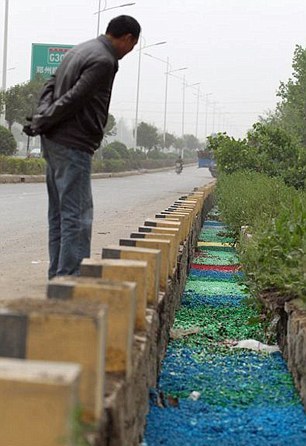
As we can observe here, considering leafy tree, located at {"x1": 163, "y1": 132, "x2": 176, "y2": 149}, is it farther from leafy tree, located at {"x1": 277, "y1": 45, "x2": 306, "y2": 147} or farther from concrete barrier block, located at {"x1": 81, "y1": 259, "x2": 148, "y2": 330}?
concrete barrier block, located at {"x1": 81, "y1": 259, "x2": 148, "y2": 330}

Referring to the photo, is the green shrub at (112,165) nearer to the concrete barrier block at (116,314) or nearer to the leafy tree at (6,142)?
the leafy tree at (6,142)

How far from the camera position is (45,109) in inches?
191

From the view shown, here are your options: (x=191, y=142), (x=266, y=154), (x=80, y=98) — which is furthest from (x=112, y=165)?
(x=191, y=142)

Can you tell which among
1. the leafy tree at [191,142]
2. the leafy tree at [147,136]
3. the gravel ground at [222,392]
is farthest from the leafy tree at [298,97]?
the leafy tree at [191,142]

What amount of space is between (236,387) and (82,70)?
182cm

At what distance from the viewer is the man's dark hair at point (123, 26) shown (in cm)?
482

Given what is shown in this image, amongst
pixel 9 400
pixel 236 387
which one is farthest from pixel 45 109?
pixel 9 400

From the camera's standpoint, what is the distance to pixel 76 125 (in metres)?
→ 4.87

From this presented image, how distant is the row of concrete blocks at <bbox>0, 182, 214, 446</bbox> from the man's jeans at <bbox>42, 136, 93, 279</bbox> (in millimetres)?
1107

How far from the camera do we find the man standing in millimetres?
4750

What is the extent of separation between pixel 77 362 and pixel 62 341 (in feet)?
0.22

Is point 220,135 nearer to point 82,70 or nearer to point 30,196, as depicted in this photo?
point 30,196

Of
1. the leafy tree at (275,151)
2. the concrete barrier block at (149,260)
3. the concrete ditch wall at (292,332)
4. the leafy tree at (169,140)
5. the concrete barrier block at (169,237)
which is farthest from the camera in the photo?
the leafy tree at (169,140)

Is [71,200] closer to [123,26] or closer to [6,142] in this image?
[123,26]
